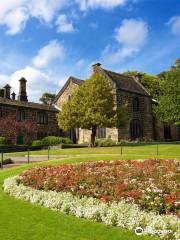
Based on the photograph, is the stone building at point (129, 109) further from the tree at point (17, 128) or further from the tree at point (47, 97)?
the tree at point (47, 97)

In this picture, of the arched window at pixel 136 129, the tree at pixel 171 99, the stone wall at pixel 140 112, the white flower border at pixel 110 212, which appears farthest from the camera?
the arched window at pixel 136 129

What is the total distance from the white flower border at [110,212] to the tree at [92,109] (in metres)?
31.4

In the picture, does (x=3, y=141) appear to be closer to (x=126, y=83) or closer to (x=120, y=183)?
(x=126, y=83)

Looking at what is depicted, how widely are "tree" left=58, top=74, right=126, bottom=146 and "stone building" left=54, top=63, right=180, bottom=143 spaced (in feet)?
31.3

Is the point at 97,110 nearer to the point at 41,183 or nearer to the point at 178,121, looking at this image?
the point at 178,121

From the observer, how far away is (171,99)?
48.2 metres

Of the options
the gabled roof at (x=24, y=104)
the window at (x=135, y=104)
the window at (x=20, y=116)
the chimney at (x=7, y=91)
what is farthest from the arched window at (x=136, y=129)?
the chimney at (x=7, y=91)

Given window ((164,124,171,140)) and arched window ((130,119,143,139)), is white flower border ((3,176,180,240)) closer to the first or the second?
arched window ((130,119,143,139))

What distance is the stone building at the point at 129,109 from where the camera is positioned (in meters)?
57.2

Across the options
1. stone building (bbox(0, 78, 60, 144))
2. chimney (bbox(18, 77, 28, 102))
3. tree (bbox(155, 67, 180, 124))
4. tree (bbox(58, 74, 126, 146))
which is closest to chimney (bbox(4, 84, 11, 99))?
stone building (bbox(0, 78, 60, 144))

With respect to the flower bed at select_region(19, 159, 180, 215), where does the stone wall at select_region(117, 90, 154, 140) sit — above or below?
above

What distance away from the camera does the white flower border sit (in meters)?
8.94

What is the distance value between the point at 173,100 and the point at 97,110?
1087cm

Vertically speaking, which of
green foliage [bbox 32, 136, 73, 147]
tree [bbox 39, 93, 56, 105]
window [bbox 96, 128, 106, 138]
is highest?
tree [bbox 39, 93, 56, 105]
